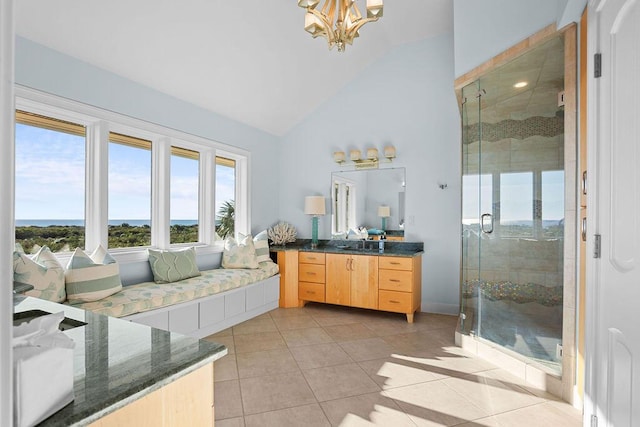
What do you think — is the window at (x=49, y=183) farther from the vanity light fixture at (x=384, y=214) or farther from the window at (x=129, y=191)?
the vanity light fixture at (x=384, y=214)

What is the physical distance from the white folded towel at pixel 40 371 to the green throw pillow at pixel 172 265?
111 inches

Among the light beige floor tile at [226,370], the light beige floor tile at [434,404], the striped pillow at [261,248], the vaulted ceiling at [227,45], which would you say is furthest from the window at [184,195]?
the light beige floor tile at [434,404]

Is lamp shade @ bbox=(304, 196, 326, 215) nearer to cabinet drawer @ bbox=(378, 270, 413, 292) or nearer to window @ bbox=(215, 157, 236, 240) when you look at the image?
window @ bbox=(215, 157, 236, 240)

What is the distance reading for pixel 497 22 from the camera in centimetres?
267

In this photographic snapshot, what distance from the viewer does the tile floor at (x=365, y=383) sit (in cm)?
201

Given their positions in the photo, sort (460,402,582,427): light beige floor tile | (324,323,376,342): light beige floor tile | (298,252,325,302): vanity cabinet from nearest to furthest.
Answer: (460,402,582,427): light beige floor tile, (324,323,376,342): light beige floor tile, (298,252,325,302): vanity cabinet

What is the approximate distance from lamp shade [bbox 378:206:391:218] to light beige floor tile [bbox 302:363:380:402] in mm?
2203

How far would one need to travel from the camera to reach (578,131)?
2064mm

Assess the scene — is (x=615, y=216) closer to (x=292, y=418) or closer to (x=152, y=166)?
(x=292, y=418)

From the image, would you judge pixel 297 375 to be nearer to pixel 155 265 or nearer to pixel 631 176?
pixel 155 265

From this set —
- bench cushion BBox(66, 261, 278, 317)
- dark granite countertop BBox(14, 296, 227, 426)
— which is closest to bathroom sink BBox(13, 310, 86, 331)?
dark granite countertop BBox(14, 296, 227, 426)

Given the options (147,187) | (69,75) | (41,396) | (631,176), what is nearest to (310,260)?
(147,187)

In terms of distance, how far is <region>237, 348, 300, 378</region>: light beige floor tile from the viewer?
2588 mm

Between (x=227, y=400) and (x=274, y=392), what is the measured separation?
12.2 inches
